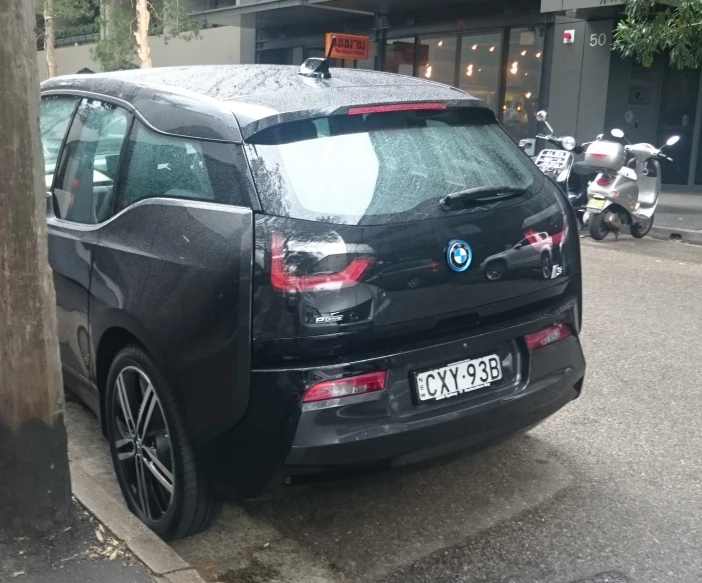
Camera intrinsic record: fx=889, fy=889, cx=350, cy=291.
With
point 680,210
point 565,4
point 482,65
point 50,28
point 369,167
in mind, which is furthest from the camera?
point 50,28

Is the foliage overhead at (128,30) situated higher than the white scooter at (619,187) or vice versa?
the foliage overhead at (128,30)

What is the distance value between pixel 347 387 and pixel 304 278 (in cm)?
40

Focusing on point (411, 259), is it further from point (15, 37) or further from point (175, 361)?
point (15, 37)

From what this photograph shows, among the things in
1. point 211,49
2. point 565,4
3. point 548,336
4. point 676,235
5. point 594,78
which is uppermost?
point 565,4

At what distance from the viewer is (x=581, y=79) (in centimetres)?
1636

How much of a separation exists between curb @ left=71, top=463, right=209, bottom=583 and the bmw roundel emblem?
1.37m

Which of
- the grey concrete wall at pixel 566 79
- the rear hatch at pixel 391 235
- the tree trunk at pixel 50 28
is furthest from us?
the tree trunk at pixel 50 28

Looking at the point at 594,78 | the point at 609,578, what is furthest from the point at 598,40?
the point at 609,578

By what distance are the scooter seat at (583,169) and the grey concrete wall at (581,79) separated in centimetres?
562

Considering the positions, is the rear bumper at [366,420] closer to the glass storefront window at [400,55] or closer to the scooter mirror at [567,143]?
the scooter mirror at [567,143]

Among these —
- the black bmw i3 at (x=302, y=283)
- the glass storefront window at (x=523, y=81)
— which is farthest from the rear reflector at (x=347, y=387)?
the glass storefront window at (x=523, y=81)

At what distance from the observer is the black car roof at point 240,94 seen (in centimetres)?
322

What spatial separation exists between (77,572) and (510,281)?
1823 mm

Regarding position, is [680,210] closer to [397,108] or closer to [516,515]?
[516,515]
